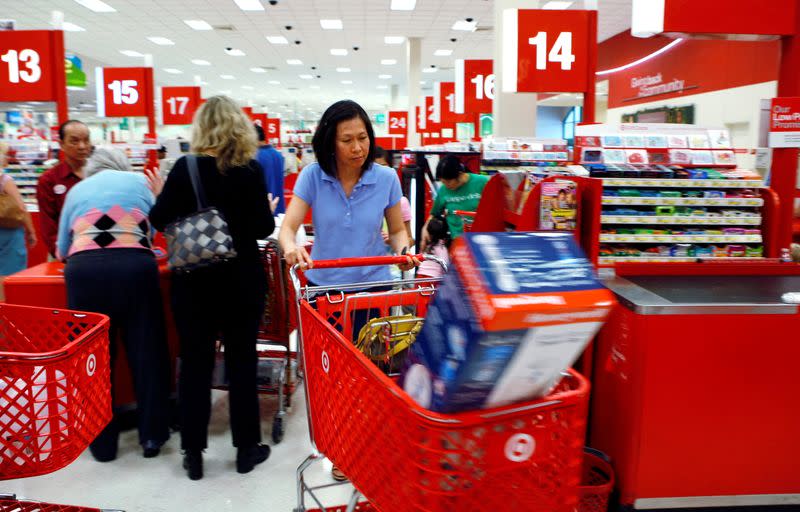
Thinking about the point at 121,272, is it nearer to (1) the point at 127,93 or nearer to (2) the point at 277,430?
(2) the point at 277,430

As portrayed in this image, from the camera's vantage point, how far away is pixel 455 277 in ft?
3.86

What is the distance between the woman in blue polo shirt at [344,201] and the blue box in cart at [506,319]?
1402 millimetres

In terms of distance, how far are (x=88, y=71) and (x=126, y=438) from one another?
23021 mm

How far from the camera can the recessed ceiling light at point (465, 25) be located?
50.0 feet

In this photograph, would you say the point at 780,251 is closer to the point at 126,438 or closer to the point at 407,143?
the point at 126,438

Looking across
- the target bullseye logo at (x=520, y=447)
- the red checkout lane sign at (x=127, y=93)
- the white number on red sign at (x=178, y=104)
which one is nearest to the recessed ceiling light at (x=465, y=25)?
the white number on red sign at (x=178, y=104)

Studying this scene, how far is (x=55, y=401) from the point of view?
1.80 meters

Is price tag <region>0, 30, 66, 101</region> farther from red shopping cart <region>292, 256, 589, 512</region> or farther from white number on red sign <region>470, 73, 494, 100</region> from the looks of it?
white number on red sign <region>470, 73, 494, 100</region>

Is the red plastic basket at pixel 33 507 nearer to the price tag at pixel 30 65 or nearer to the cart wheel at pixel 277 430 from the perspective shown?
the cart wheel at pixel 277 430

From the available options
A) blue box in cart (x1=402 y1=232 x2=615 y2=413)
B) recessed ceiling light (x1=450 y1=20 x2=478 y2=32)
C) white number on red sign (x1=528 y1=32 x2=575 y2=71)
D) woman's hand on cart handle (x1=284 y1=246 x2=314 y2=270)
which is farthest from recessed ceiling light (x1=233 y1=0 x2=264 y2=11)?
blue box in cart (x1=402 y1=232 x2=615 y2=413)

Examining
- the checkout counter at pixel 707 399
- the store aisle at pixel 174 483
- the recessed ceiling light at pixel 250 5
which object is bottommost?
the store aisle at pixel 174 483

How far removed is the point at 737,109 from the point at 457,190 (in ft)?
26.8

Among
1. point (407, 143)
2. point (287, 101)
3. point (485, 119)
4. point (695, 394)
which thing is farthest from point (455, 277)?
point (287, 101)

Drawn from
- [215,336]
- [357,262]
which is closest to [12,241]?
[215,336]
